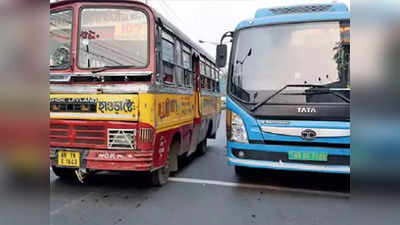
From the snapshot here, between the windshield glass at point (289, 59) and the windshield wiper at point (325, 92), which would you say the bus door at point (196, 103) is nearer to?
the windshield glass at point (289, 59)

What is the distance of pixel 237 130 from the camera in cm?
434

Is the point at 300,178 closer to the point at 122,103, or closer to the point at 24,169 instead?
the point at 122,103

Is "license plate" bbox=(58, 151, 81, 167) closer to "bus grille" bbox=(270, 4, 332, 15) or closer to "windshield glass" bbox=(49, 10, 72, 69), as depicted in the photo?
"windshield glass" bbox=(49, 10, 72, 69)

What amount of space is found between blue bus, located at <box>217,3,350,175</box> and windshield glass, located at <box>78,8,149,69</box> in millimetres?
1561

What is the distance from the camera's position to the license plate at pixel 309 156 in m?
3.96

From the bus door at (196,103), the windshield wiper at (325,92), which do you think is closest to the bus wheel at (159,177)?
the bus door at (196,103)

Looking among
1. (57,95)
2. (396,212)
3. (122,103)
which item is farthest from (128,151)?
(396,212)

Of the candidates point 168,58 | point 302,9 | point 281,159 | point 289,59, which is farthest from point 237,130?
point 302,9

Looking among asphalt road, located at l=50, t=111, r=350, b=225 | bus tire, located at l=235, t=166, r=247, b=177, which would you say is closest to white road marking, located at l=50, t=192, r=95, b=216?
asphalt road, located at l=50, t=111, r=350, b=225

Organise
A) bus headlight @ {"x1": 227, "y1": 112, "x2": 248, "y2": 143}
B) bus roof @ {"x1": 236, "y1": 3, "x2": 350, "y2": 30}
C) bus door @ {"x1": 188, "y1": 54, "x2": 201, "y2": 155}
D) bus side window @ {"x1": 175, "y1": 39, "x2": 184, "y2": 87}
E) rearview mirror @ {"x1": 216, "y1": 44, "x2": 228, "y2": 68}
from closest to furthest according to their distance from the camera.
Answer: bus roof @ {"x1": 236, "y1": 3, "x2": 350, "y2": 30}, bus headlight @ {"x1": 227, "y1": 112, "x2": 248, "y2": 143}, rearview mirror @ {"x1": 216, "y1": 44, "x2": 228, "y2": 68}, bus side window @ {"x1": 175, "y1": 39, "x2": 184, "y2": 87}, bus door @ {"x1": 188, "y1": 54, "x2": 201, "y2": 155}

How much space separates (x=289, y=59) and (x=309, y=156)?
1.46 metres

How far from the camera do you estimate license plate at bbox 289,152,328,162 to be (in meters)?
3.96

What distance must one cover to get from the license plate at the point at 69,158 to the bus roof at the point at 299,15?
10.2 feet

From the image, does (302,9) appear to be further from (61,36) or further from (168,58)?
(61,36)
